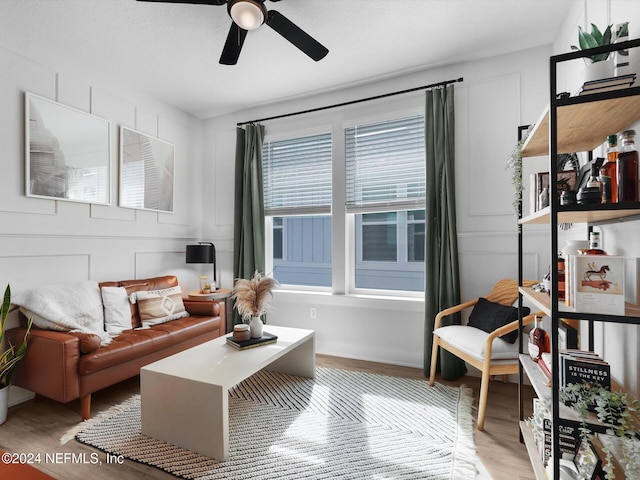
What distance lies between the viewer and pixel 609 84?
3.84 feet

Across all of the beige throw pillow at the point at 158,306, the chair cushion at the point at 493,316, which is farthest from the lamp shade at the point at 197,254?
the chair cushion at the point at 493,316

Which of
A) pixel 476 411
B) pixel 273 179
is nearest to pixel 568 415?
pixel 476 411

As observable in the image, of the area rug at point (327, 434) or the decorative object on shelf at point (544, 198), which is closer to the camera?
the decorative object on shelf at point (544, 198)

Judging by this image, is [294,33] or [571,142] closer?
[571,142]

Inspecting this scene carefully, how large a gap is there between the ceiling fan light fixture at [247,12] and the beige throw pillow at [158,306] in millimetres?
2423

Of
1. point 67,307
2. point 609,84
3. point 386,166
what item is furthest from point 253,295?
point 609,84

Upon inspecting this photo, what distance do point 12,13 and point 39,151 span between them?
0.96m

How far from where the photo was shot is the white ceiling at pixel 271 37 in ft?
7.50

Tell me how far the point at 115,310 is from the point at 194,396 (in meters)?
1.49

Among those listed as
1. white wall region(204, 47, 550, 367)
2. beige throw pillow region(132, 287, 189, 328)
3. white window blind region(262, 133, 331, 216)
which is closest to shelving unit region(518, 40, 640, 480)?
white wall region(204, 47, 550, 367)

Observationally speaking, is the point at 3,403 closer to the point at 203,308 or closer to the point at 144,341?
the point at 144,341

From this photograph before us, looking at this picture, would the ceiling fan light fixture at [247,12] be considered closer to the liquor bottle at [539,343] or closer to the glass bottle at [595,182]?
the glass bottle at [595,182]

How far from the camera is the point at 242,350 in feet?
7.52

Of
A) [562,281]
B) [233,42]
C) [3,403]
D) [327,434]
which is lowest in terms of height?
[327,434]
